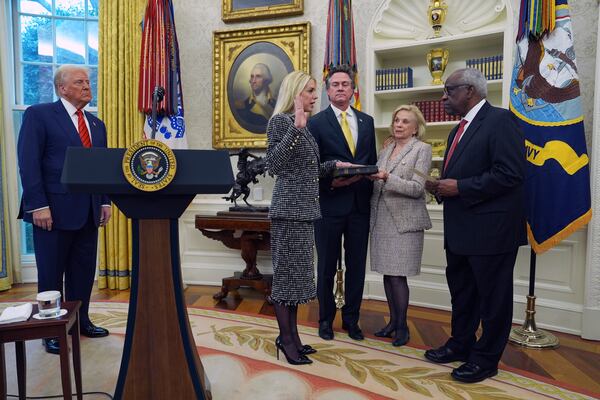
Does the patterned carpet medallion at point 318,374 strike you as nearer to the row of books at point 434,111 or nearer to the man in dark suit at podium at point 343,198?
the man in dark suit at podium at point 343,198

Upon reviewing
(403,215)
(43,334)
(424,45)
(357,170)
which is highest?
(424,45)

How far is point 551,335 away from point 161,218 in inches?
110

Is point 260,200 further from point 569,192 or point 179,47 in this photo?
point 569,192

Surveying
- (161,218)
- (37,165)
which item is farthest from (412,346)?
(37,165)

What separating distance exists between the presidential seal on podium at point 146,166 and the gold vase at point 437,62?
2.80 metres

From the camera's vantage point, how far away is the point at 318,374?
221 cm

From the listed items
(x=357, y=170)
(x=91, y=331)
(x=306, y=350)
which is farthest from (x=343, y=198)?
(x=91, y=331)

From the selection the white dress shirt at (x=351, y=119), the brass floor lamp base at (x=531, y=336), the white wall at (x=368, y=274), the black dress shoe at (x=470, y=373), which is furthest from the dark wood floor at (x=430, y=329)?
the white dress shirt at (x=351, y=119)

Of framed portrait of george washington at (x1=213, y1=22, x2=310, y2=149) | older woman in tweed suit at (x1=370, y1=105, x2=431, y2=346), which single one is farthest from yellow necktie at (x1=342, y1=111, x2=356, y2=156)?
framed portrait of george washington at (x1=213, y1=22, x2=310, y2=149)

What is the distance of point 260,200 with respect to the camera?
4211 mm

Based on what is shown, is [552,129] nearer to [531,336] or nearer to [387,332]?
[531,336]

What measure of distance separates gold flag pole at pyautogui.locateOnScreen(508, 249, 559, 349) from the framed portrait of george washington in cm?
266

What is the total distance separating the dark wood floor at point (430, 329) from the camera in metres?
2.37

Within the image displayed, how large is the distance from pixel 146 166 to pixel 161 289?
48cm
